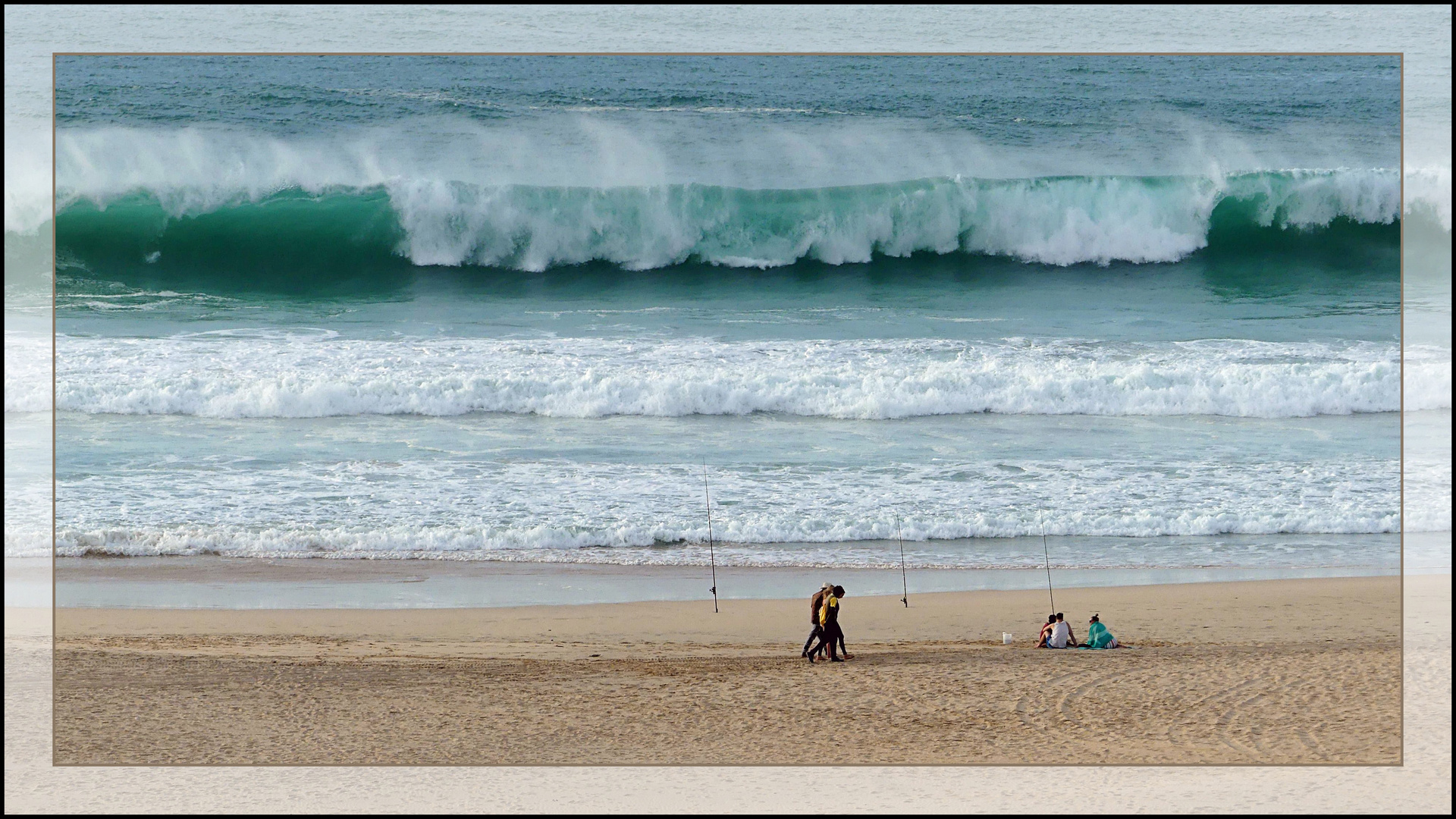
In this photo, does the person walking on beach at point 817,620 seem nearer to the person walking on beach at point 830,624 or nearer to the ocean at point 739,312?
the person walking on beach at point 830,624

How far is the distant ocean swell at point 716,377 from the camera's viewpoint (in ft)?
26.7

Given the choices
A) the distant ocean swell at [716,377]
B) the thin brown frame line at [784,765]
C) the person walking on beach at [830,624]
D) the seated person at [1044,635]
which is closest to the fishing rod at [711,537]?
the distant ocean swell at [716,377]

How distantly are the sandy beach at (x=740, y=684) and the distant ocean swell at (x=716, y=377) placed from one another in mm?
2061

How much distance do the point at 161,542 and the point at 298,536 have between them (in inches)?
29.8

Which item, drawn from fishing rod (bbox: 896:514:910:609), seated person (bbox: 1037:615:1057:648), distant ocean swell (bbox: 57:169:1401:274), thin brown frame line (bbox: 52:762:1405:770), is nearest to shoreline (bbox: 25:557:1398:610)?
fishing rod (bbox: 896:514:910:609)

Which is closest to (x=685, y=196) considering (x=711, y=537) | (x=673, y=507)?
(x=673, y=507)

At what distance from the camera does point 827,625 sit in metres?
5.55

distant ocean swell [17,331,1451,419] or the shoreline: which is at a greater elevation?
distant ocean swell [17,331,1451,419]

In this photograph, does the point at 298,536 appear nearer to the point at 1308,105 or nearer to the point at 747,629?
the point at 747,629

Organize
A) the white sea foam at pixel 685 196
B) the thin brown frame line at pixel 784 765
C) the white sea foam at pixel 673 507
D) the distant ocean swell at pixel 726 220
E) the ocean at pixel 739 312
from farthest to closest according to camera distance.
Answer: the distant ocean swell at pixel 726 220
the white sea foam at pixel 685 196
the ocean at pixel 739 312
the white sea foam at pixel 673 507
the thin brown frame line at pixel 784 765

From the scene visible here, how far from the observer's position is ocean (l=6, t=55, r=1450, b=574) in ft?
24.1

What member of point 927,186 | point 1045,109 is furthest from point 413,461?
point 1045,109

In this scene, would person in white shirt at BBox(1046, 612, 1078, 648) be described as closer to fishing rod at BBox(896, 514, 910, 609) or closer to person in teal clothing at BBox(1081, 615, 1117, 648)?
person in teal clothing at BBox(1081, 615, 1117, 648)

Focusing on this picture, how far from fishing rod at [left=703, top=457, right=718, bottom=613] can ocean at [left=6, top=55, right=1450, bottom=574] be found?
0.08m
